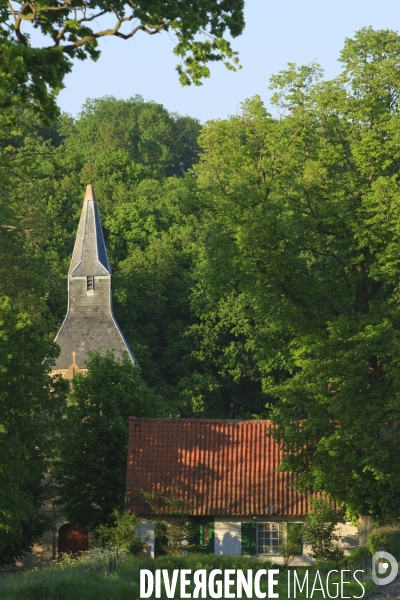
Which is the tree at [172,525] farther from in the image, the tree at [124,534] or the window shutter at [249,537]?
the window shutter at [249,537]

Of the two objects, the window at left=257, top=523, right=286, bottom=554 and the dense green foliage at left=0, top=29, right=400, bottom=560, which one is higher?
the dense green foliage at left=0, top=29, right=400, bottom=560

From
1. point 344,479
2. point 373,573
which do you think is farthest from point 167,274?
point 373,573

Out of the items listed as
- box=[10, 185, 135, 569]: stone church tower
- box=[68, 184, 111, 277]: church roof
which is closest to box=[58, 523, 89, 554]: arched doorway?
box=[10, 185, 135, 569]: stone church tower

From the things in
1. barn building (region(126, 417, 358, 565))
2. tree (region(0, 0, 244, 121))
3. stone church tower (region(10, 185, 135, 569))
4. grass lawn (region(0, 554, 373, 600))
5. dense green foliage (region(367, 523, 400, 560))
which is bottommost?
grass lawn (region(0, 554, 373, 600))

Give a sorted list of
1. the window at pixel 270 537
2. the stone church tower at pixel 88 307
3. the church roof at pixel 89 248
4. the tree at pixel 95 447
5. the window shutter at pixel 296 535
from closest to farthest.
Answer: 1. the window shutter at pixel 296 535
2. the window at pixel 270 537
3. the tree at pixel 95 447
4. the stone church tower at pixel 88 307
5. the church roof at pixel 89 248

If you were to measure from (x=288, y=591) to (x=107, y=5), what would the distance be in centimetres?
1101

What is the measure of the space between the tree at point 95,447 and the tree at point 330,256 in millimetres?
7391

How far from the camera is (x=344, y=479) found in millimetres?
32656

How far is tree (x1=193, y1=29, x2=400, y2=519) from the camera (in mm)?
32125

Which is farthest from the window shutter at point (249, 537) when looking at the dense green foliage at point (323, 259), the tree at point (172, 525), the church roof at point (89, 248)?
the church roof at point (89, 248)

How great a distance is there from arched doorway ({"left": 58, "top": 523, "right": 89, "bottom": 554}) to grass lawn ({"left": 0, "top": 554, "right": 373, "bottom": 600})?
17.8 m

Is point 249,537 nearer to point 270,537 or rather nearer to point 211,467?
point 270,537

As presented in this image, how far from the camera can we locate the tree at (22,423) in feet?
108

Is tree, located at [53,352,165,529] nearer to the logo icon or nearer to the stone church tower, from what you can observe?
the logo icon
